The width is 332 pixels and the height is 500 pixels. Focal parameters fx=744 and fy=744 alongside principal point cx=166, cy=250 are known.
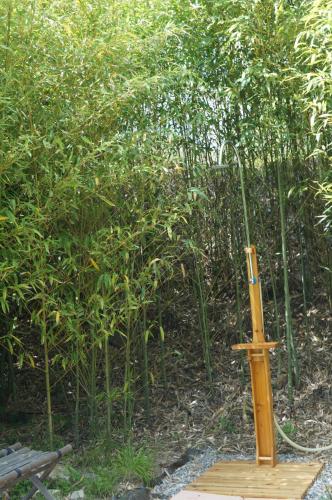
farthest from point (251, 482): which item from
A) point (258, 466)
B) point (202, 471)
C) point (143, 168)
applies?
point (143, 168)

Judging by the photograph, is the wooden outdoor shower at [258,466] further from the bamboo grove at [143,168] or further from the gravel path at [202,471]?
the bamboo grove at [143,168]

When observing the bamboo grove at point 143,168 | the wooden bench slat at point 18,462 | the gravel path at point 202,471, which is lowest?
the gravel path at point 202,471

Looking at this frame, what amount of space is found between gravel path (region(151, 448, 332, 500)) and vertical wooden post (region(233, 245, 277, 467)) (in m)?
0.29

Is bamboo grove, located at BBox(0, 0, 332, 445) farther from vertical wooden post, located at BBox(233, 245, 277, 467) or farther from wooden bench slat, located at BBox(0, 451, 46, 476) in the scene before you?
wooden bench slat, located at BBox(0, 451, 46, 476)

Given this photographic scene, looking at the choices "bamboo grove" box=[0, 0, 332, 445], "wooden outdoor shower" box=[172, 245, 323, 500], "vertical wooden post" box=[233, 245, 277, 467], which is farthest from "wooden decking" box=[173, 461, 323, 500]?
"bamboo grove" box=[0, 0, 332, 445]

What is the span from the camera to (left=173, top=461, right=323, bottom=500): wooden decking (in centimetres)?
364

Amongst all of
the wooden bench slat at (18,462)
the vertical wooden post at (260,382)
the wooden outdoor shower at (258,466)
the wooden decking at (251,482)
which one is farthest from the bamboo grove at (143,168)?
the wooden bench slat at (18,462)

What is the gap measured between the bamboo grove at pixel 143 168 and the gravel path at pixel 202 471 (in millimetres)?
508

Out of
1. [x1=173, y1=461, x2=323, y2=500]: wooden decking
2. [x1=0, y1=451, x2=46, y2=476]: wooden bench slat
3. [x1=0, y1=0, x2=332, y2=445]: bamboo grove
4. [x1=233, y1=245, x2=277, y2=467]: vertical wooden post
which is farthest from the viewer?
[x1=233, y1=245, x2=277, y2=467]: vertical wooden post

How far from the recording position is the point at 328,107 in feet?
14.5

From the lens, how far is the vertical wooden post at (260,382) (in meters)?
4.12

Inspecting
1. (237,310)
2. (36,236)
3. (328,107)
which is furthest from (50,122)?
(237,310)

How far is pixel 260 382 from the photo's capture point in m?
4.19

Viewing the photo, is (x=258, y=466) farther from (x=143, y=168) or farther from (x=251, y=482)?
(x=143, y=168)
